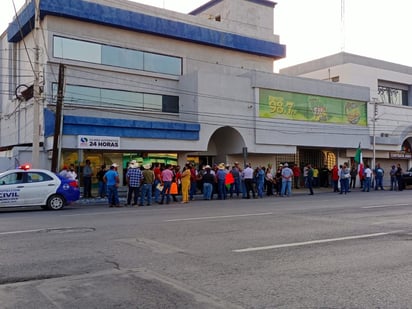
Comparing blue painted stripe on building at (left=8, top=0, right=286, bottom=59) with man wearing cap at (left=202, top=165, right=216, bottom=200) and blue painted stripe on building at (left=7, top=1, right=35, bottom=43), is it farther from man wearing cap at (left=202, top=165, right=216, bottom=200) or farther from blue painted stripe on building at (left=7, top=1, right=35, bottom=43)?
man wearing cap at (left=202, top=165, right=216, bottom=200)

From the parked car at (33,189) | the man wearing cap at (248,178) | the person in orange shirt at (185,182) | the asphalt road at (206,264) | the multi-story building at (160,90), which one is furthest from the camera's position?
the multi-story building at (160,90)

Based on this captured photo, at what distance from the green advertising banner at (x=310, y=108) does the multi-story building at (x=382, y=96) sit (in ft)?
5.95

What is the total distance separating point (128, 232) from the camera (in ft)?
32.2

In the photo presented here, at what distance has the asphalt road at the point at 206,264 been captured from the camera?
5.18m

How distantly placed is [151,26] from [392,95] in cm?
2431

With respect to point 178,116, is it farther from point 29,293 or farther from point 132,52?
point 29,293

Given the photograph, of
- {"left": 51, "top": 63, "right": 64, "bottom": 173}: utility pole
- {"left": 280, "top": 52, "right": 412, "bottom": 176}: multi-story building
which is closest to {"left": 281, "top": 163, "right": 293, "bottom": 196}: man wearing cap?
{"left": 51, "top": 63, "right": 64, "bottom": 173}: utility pole

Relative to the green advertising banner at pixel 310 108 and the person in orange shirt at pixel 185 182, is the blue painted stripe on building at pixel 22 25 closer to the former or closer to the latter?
the person in orange shirt at pixel 185 182

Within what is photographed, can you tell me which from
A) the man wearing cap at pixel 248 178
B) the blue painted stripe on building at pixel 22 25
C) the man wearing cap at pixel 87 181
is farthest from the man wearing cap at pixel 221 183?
the blue painted stripe on building at pixel 22 25

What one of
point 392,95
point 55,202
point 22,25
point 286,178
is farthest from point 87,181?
point 392,95

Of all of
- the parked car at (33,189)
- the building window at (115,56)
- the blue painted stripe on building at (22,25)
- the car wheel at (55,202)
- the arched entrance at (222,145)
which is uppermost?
the blue painted stripe on building at (22,25)

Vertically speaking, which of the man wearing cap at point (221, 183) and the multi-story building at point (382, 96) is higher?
the multi-story building at point (382, 96)

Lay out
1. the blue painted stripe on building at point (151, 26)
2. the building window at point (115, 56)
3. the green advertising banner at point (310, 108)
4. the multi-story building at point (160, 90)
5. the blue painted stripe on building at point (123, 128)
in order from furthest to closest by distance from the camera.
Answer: the green advertising banner at point (310, 108)
the building window at point (115, 56)
the blue painted stripe on building at point (151, 26)
the multi-story building at point (160, 90)
the blue painted stripe on building at point (123, 128)

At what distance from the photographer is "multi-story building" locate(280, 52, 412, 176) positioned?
37.0 metres
